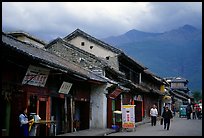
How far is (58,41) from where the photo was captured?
2583 centimetres

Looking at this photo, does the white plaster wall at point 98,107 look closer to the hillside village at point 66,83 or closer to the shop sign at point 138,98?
the hillside village at point 66,83

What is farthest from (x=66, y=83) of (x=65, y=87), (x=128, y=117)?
(x=128, y=117)

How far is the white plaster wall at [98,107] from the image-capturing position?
2167 centimetres

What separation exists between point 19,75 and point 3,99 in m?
1.35

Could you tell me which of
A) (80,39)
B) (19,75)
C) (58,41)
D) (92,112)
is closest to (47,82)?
(19,75)

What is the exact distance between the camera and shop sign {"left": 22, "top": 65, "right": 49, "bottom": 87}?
13963 mm

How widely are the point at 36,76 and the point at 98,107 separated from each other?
8.03m

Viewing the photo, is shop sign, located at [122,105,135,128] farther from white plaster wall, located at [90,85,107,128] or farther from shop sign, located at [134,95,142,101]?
shop sign, located at [134,95,142,101]

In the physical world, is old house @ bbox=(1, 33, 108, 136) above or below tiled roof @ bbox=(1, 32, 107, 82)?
below

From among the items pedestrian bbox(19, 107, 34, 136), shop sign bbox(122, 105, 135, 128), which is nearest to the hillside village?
shop sign bbox(122, 105, 135, 128)

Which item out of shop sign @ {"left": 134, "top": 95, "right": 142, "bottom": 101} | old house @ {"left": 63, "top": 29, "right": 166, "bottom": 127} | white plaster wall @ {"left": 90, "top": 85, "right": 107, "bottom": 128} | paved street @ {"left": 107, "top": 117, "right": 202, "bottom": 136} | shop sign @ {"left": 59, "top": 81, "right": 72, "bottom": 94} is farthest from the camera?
shop sign @ {"left": 134, "top": 95, "right": 142, "bottom": 101}

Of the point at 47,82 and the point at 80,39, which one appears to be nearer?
the point at 47,82

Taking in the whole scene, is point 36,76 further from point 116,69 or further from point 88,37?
point 88,37

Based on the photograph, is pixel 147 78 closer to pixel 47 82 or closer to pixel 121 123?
pixel 121 123
